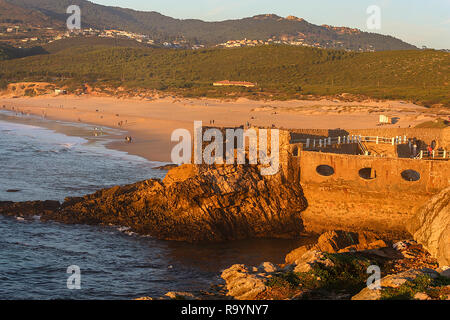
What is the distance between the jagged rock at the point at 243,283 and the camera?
15.9 metres

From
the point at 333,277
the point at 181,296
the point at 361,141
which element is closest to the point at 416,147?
the point at 361,141

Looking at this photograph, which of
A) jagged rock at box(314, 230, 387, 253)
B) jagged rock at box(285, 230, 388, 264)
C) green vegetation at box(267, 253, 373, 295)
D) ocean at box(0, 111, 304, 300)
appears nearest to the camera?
green vegetation at box(267, 253, 373, 295)

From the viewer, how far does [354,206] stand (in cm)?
2328

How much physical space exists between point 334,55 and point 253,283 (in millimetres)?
104285

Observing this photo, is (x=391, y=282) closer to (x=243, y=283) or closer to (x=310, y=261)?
(x=310, y=261)

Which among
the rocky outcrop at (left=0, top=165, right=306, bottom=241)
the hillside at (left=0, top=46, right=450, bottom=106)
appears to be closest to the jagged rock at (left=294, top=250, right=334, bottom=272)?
the rocky outcrop at (left=0, top=165, right=306, bottom=241)

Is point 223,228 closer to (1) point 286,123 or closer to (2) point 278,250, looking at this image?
(2) point 278,250

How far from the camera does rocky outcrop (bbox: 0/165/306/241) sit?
77.5ft

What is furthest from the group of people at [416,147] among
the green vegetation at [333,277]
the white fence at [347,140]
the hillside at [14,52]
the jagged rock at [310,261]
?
the hillside at [14,52]

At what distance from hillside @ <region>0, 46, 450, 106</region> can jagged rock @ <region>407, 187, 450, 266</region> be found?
150 ft

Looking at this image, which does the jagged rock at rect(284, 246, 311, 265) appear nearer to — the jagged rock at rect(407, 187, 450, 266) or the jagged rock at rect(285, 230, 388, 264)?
the jagged rock at rect(285, 230, 388, 264)

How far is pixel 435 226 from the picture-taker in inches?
790

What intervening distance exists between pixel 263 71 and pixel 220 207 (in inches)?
3561
